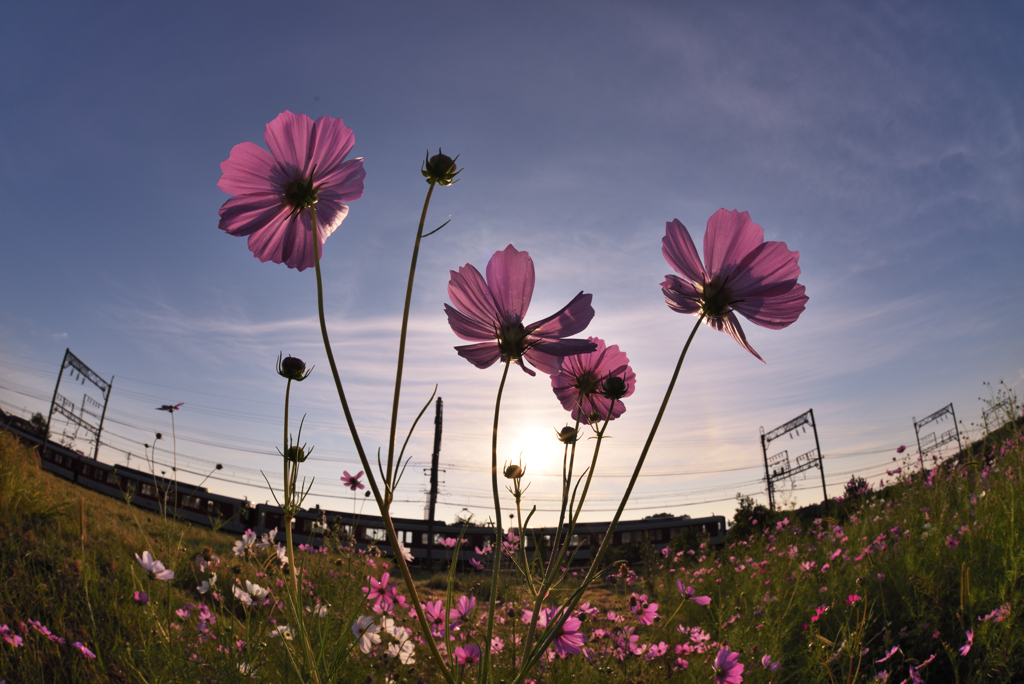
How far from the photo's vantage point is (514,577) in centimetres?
204

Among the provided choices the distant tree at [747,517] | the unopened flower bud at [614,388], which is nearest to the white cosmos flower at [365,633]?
the unopened flower bud at [614,388]

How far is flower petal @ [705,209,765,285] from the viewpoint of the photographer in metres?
0.64

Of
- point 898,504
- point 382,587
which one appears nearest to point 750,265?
point 382,587

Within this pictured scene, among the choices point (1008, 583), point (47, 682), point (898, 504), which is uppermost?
point (898, 504)

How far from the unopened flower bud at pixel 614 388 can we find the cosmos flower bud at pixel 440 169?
1.12 feet

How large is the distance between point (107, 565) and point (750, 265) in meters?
4.38

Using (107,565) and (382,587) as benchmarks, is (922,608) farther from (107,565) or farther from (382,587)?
(107,565)

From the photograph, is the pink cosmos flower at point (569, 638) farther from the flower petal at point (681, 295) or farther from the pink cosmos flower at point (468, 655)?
the flower petal at point (681, 295)

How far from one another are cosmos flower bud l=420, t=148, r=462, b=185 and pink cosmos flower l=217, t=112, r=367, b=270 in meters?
0.08

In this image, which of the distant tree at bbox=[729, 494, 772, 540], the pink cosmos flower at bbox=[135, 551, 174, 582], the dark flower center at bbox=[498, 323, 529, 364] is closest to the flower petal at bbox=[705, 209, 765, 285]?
the dark flower center at bbox=[498, 323, 529, 364]

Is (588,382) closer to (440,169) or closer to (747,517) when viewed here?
(440,169)

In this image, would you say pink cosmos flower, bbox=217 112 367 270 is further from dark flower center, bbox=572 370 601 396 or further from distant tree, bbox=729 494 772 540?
distant tree, bbox=729 494 772 540

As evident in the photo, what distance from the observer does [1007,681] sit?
1681 mm

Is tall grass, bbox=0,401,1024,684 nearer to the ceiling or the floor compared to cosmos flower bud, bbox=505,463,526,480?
nearer to the floor
